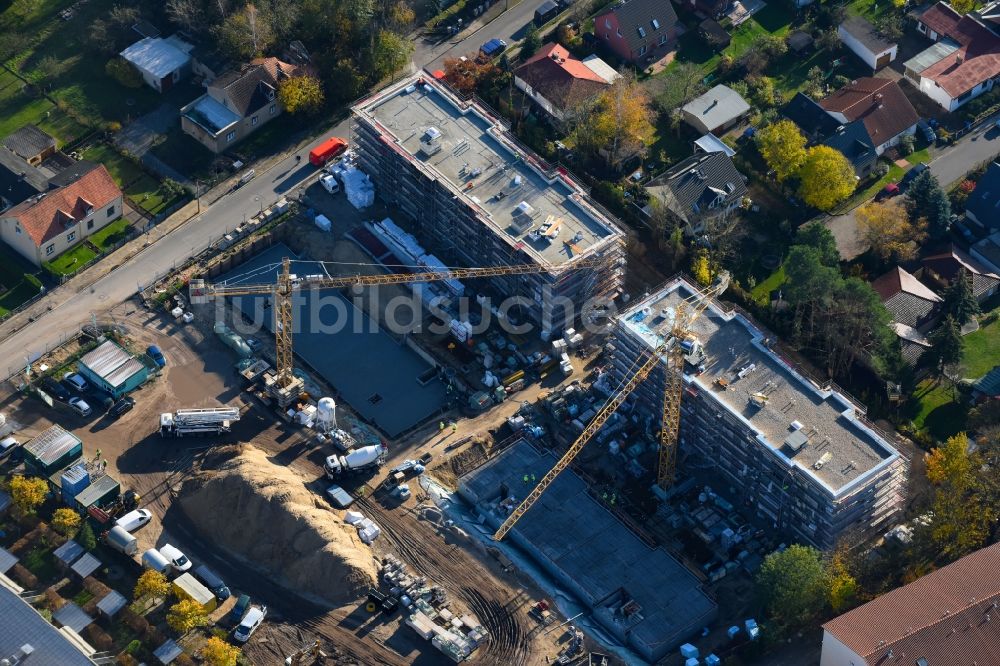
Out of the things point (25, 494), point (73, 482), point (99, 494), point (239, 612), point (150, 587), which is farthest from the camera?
point (99, 494)

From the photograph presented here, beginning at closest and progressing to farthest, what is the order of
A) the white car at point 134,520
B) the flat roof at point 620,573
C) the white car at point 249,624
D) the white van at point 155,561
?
the white car at point 249,624
the flat roof at point 620,573
the white van at point 155,561
the white car at point 134,520

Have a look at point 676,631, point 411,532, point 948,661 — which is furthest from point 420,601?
point 948,661

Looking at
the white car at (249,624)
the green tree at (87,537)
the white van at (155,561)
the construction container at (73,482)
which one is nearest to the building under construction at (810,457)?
the white car at (249,624)

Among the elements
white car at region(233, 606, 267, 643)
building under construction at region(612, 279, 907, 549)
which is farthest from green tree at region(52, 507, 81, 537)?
building under construction at region(612, 279, 907, 549)

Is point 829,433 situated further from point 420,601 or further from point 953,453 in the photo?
point 420,601

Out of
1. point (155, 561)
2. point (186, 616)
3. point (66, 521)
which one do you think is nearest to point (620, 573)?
point (186, 616)

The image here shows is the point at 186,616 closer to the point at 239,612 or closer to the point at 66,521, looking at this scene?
the point at 239,612

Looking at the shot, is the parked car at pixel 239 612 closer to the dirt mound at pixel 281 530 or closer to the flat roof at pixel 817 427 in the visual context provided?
the dirt mound at pixel 281 530
